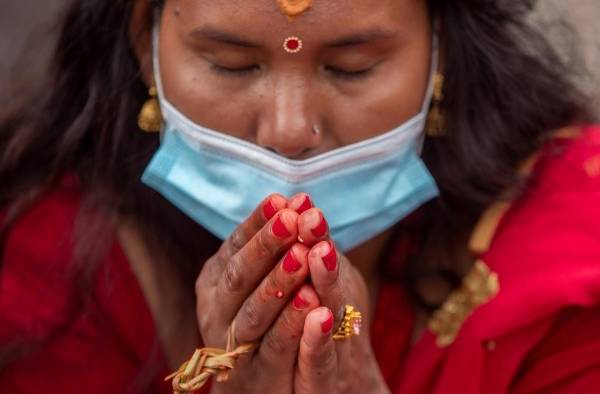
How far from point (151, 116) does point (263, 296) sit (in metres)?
0.57

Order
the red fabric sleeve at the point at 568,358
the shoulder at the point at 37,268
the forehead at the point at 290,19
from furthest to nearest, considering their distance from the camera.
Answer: the shoulder at the point at 37,268 → the red fabric sleeve at the point at 568,358 → the forehead at the point at 290,19

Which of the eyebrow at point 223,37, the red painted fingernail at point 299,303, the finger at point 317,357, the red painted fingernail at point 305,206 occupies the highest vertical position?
the eyebrow at point 223,37

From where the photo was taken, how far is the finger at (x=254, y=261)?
1420 mm

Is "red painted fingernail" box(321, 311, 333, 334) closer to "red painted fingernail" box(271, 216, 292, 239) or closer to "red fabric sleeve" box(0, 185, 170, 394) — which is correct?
"red painted fingernail" box(271, 216, 292, 239)

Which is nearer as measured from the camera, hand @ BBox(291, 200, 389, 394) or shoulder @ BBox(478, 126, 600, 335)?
hand @ BBox(291, 200, 389, 394)

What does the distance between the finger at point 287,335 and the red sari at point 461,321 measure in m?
0.42

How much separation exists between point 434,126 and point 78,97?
0.66m

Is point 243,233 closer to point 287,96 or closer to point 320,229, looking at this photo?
point 320,229

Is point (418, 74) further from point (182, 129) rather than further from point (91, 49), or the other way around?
point (91, 49)

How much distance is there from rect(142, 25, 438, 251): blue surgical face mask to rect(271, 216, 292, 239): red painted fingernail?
323 mm

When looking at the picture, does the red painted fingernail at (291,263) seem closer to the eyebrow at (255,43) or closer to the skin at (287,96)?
the skin at (287,96)

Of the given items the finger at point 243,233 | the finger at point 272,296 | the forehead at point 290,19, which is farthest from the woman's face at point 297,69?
the finger at point 272,296

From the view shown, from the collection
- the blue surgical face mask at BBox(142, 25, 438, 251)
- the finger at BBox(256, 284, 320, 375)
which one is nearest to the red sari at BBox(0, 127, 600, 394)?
the blue surgical face mask at BBox(142, 25, 438, 251)

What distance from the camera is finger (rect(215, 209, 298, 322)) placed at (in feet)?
4.66
